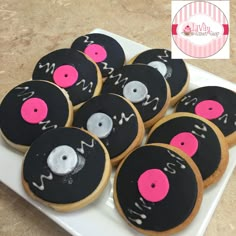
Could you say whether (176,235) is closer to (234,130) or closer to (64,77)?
(234,130)

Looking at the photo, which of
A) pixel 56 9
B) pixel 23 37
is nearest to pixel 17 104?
pixel 23 37

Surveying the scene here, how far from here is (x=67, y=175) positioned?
587 millimetres

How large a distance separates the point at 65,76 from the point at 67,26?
15.3 inches

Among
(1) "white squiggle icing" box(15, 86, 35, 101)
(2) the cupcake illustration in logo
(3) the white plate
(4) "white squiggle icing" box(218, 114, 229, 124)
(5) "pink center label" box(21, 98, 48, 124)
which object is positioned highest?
(1) "white squiggle icing" box(15, 86, 35, 101)

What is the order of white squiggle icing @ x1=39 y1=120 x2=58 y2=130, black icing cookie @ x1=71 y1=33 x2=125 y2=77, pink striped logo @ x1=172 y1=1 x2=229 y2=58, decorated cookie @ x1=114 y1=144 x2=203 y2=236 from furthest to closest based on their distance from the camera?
pink striped logo @ x1=172 y1=1 x2=229 y2=58, black icing cookie @ x1=71 y1=33 x2=125 y2=77, white squiggle icing @ x1=39 y1=120 x2=58 y2=130, decorated cookie @ x1=114 y1=144 x2=203 y2=236

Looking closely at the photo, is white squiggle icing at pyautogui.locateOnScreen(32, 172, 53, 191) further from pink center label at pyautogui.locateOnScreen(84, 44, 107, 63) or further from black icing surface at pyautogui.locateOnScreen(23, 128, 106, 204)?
pink center label at pyautogui.locateOnScreen(84, 44, 107, 63)

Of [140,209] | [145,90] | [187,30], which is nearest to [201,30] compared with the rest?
[187,30]

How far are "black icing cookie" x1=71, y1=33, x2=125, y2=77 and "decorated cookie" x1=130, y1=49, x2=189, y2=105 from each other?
0.05 meters

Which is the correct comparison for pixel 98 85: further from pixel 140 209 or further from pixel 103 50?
pixel 140 209

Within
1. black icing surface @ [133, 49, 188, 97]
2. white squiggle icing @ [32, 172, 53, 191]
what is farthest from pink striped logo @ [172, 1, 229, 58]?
white squiggle icing @ [32, 172, 53, 191]

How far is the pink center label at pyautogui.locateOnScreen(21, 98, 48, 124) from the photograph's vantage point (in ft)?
2.21

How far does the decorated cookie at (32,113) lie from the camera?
2.19 ft

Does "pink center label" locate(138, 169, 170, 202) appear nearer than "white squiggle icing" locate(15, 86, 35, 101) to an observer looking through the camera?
Yes

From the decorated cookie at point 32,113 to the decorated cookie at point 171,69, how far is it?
0.67 ft
